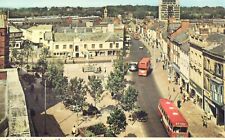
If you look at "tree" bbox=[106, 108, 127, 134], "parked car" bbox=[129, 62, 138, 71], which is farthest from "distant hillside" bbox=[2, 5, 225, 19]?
"tree" bbox=[106, 108, 127, 134]

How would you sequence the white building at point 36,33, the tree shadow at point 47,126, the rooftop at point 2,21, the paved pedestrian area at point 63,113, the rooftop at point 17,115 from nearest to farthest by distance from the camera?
the rooftop at point 17,115
the tree shadow at point 47,126
the paved pedestrian area at point 63,113
the rooftop at point 2,21
the white building at point 36,33

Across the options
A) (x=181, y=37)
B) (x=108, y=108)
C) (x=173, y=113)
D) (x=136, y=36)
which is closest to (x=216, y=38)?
(x=181, y=37)

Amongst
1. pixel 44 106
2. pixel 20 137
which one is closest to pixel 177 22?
pixel 44 106

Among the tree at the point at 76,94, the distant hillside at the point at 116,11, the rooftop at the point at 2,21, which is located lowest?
the tree at the point at 76,94

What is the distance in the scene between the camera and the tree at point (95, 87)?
24.5 feet

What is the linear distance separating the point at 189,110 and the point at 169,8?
6.22ft

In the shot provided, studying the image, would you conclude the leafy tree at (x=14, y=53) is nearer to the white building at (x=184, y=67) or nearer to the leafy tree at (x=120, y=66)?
the leafy tree at (x=120, y=66)

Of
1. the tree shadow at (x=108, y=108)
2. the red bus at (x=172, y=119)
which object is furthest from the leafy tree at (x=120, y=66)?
the red bus at (x=172, y=119)

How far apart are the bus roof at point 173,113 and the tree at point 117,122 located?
0.77 metres

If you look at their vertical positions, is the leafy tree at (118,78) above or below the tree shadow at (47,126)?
above

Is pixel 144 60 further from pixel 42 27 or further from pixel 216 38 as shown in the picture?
pixel 42 27

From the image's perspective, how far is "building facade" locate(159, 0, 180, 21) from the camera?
6.69 m

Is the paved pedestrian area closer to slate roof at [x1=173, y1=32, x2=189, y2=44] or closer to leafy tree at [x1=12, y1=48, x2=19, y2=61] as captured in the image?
leafy tree at [x1=12, y1=48, x2=19, y2=61]

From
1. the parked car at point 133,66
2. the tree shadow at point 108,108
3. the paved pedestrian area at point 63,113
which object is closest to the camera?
the paved pedestrian area at point 63,113
